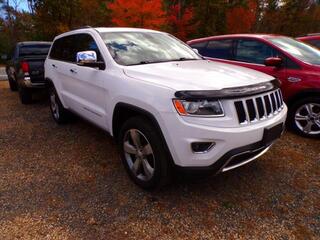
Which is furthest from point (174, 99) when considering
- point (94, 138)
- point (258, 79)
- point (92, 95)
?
point (94, 138)

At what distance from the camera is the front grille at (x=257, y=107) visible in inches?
97.3

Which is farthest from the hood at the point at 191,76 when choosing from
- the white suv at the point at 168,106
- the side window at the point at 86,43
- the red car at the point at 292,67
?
the red car at the point at 292,67

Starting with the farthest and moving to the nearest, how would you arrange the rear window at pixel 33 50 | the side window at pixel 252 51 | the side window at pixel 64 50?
the rear window at pixel 33 50 < the side window at pixel 252 51 < the side window at pixel 64 50

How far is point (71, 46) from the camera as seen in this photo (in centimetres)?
452

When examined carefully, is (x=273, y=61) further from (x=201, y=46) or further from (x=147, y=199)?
(x=147, y=199)

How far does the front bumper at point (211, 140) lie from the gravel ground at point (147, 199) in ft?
1.84

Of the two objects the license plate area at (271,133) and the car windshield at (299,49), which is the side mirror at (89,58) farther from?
the car windshield at (299,49)

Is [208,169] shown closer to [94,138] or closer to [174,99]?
[174,99]

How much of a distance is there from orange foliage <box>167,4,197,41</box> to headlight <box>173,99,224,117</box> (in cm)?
2443

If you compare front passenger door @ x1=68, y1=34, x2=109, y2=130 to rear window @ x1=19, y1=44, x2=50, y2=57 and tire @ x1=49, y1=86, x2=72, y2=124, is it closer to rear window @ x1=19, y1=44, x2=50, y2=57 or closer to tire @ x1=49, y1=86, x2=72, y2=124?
tire @ x1=49, y1=86, x2=72, y2=124

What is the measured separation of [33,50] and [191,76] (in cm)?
673

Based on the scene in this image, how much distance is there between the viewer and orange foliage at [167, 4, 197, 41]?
2572cm

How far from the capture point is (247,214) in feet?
8.82

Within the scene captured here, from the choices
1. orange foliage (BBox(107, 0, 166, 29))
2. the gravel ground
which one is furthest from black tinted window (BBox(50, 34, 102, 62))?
orange foliage (BBox(107, 0, 166, 29))
